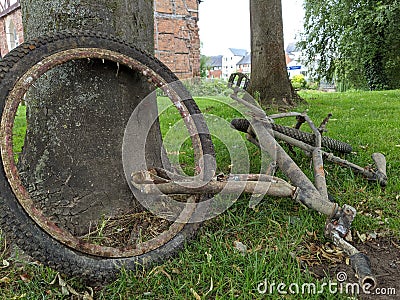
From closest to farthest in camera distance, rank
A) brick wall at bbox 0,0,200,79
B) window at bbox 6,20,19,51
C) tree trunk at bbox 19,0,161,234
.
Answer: tree trunk at bbox 19,0,161,234, brick wall at bbox 0,0,200,79, window at bbox 6,20,19,51

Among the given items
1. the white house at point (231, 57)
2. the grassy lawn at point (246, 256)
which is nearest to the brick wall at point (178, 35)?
the grassy lawn at point (246, 256)

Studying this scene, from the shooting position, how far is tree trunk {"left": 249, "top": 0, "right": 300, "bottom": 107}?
7520 mm

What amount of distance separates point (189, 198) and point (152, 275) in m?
0.51

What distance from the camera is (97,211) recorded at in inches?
95.2

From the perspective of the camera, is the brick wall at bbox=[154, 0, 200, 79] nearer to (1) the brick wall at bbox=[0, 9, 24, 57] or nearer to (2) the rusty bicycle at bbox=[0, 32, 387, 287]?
(1) the brick wall at bbox=[0, 9, 24, 57]

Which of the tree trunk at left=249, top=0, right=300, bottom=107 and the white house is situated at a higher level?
the white house

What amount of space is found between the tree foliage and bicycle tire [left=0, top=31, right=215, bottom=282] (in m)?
14.2

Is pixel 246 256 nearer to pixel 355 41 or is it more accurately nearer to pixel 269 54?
pixel 269 54

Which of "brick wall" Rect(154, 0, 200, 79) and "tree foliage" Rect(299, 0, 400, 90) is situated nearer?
"brick wall" Rect(154, 0, 200, 79)

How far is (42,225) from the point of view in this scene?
190 centimetres

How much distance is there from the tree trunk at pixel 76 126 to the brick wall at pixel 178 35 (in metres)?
11.6

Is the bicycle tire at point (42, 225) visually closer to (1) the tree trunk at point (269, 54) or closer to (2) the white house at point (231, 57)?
(1) the tree trunk at point (269, 54)

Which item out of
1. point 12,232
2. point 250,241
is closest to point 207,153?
point 250,241

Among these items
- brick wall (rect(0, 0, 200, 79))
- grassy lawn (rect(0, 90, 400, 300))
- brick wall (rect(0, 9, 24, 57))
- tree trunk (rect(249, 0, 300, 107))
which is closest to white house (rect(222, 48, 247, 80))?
brick wall (rect(0, 9, 24, 57))
